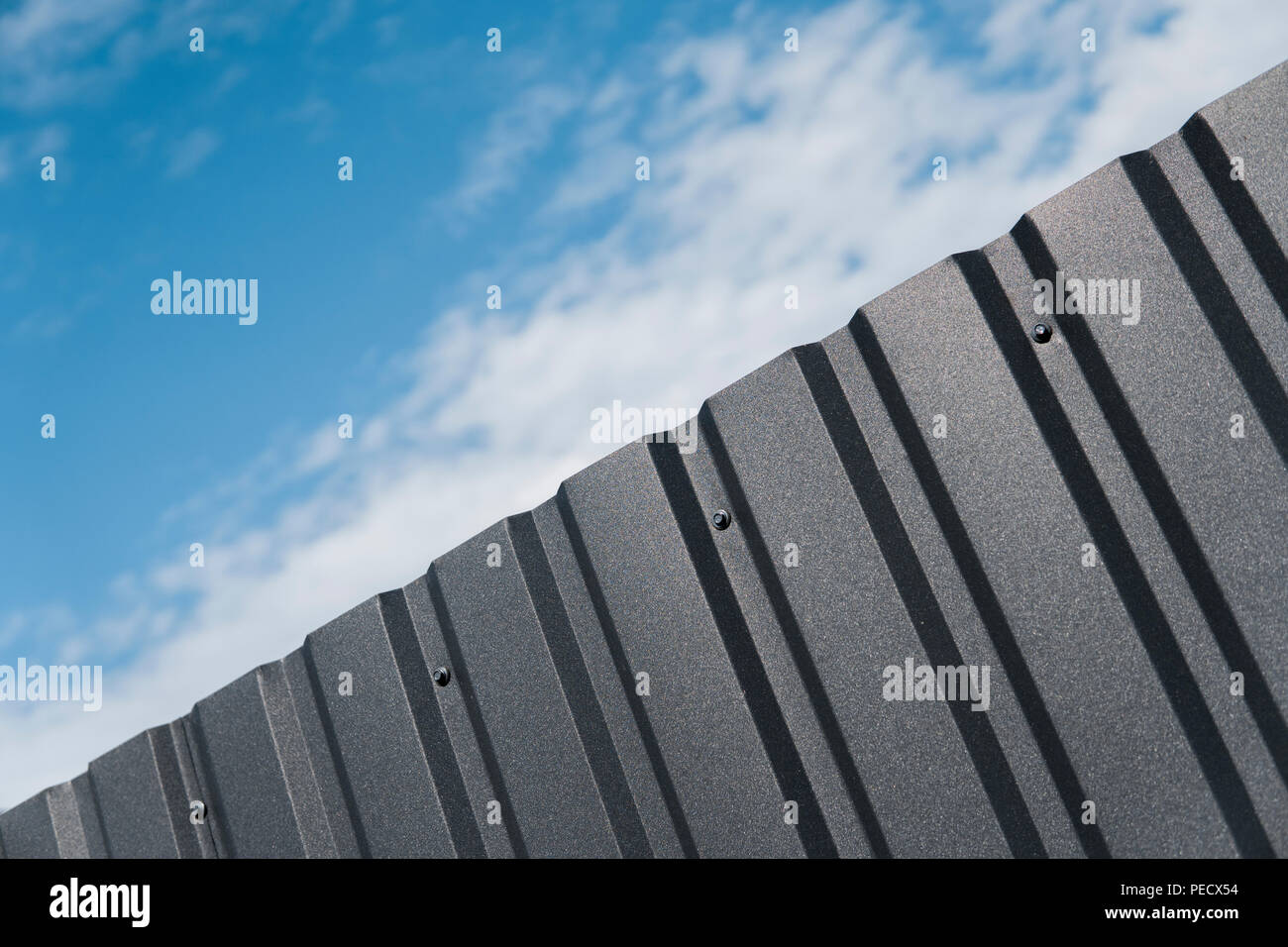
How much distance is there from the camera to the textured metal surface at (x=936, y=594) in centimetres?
236

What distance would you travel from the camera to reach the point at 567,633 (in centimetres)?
337

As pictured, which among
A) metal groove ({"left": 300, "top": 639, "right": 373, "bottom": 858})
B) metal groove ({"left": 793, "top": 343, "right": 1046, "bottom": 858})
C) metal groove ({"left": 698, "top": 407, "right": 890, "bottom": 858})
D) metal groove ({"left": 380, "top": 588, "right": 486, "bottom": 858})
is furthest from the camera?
metal groove ({"left": 300, "top": 639, "right": 373, "bottom": 858})

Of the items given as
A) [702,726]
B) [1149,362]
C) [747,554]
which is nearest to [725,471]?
[747,554]

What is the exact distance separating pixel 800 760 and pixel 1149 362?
144 cm

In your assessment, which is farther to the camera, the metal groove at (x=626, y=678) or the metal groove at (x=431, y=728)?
the metal groove at (x=431, y=728)

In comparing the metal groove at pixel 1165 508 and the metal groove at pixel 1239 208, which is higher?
the metal groove at pixel 1239 208

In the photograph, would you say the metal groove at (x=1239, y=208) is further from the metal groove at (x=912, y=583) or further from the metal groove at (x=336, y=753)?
the metal groove at (x=336, y=753)

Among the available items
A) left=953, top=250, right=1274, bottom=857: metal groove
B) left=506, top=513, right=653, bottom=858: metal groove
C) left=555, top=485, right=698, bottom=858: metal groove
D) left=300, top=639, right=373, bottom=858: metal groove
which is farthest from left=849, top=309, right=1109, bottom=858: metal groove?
left=300, top=639, right=373, bottom=858: metal groove

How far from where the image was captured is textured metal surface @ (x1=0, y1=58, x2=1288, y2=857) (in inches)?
92.8

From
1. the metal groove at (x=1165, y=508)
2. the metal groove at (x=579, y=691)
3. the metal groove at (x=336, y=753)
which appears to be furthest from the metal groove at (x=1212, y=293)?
the metal groove at (x=336, y=753)

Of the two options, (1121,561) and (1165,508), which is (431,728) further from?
(1165,508)

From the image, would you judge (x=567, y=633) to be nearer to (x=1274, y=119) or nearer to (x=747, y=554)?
(x=747, y=554)

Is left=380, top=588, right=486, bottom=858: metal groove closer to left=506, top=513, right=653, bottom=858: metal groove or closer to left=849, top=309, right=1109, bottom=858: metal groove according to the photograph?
left=506, top=513, right=653, bottom=858: metal groove
